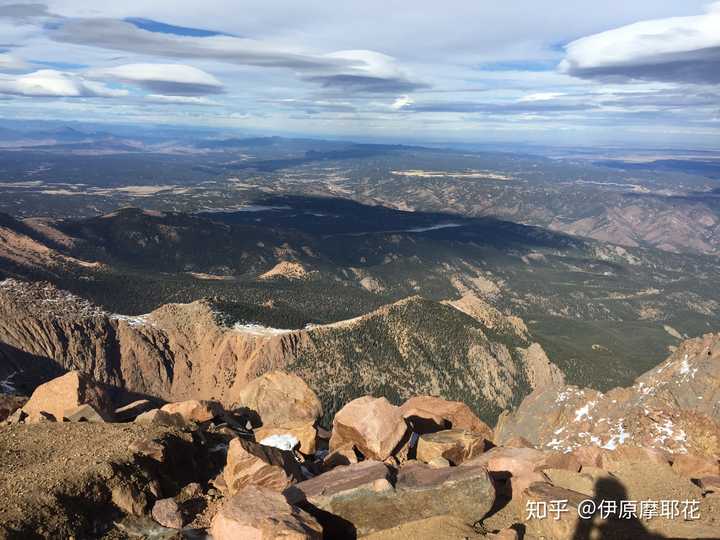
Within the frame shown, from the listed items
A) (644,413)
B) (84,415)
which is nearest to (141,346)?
(84,415)

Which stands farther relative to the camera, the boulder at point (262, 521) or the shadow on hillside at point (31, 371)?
the shadow on hillside at point (31, 371)

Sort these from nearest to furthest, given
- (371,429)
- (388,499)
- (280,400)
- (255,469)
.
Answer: (388,499)
(255,469)
(371,429)
(280,400)

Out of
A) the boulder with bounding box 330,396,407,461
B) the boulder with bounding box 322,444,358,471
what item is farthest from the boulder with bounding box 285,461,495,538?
the boulder with bounding box 330,396,407,461

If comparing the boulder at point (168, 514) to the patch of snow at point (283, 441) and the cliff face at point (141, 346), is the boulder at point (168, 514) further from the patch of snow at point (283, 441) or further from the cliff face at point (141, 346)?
the cliff face at point (141, 346)

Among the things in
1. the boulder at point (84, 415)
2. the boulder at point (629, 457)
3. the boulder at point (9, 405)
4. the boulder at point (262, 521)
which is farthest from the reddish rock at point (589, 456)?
the boulder at point (9, 405)

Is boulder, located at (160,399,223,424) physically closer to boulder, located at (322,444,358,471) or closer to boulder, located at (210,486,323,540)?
boulder, located at (322,444,358,471)

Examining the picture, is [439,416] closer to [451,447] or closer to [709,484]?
[451,447]

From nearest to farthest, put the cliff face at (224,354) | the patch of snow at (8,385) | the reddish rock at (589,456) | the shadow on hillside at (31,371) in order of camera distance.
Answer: the reddish rock at (589,456) < the patch of snow at (8,385) < the shadow on hillside at (31,371) < the cliff face at (224,354)
